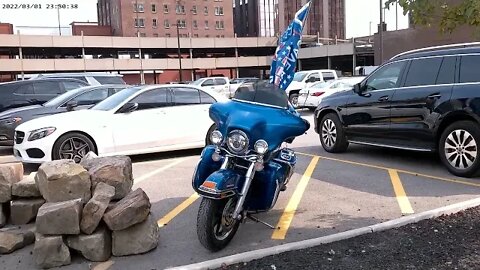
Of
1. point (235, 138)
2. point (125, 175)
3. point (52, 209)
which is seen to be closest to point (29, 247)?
point (52, 209)

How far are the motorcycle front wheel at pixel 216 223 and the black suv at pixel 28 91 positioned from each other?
9898mm

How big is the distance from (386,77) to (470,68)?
1.55 m

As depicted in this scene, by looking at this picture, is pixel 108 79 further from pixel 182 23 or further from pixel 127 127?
pixel 182 23

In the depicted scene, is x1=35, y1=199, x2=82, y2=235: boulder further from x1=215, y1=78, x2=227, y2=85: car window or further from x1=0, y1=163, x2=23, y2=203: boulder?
x1=215, y1=78, x2=227, y2=85: car window

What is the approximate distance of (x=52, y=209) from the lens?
14.1 feet

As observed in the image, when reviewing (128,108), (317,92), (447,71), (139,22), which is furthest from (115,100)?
(139,22)

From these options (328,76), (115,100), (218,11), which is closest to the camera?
(115,100)

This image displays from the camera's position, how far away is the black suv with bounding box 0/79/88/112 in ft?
41.2

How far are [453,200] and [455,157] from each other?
1.42 meters

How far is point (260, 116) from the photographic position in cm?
473

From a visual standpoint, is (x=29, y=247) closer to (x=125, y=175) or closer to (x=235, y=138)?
(x=125, y=175)

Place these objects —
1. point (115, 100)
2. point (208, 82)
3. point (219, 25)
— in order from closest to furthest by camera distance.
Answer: point (115, 100), point (208, 82), point (219, 25)

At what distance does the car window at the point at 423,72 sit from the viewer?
7578 mm

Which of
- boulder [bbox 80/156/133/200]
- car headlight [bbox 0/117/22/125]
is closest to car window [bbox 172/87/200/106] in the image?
car headlight [bbox 0/117/22/125]
